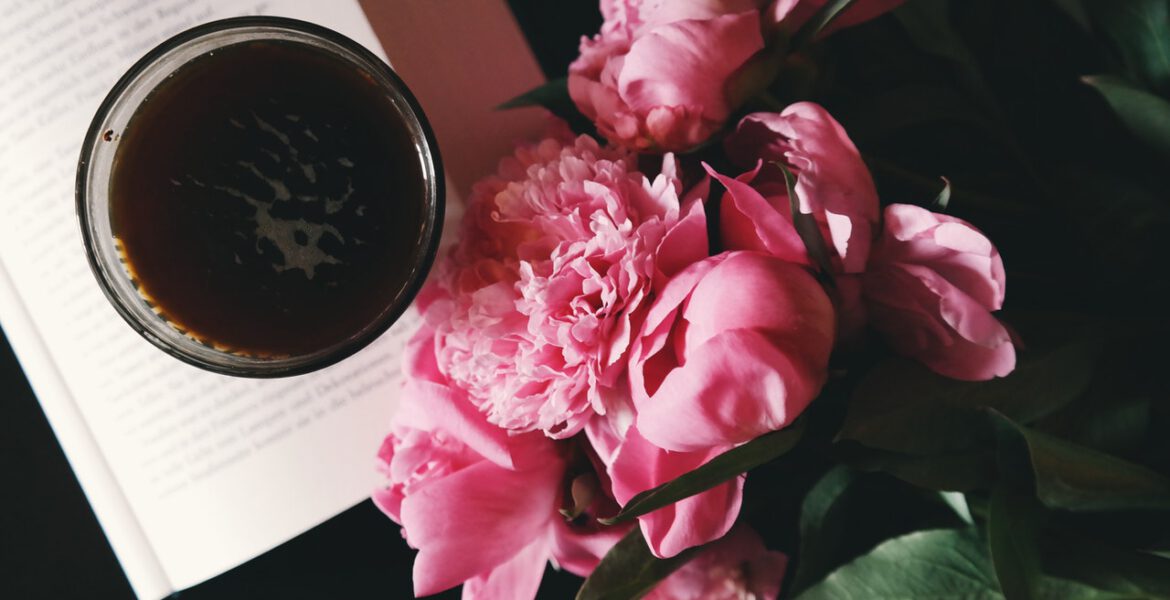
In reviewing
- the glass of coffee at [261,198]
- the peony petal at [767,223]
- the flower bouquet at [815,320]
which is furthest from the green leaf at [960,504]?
the glass of coffee at [261,198]

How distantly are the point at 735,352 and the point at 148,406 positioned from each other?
32cm

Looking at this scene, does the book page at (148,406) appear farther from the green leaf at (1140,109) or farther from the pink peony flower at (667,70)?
the green leaf at (1140,109)

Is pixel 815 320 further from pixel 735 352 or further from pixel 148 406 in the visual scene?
pixel 148 406

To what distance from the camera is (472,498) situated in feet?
0.87

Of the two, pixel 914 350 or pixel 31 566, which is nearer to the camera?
pixel 914 350

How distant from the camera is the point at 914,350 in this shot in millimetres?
236

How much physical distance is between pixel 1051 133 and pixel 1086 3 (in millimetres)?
45

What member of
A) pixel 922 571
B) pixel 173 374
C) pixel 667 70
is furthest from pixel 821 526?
pixel 173 374

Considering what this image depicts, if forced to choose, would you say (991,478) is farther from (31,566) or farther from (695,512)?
(31,566)

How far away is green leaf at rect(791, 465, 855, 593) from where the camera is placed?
291 mm

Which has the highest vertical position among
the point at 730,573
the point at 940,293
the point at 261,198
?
the point at 261,198

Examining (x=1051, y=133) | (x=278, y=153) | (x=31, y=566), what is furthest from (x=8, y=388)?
(x=1051, y=133)

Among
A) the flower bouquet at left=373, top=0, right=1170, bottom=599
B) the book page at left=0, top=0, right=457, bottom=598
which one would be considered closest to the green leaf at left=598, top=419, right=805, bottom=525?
the flower bouquet at left=373, top=0, right=1170, bottom=599

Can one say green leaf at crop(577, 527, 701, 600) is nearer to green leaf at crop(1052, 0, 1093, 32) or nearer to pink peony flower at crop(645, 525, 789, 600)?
pink peony flower at crop(645, 525, 789, 600)
